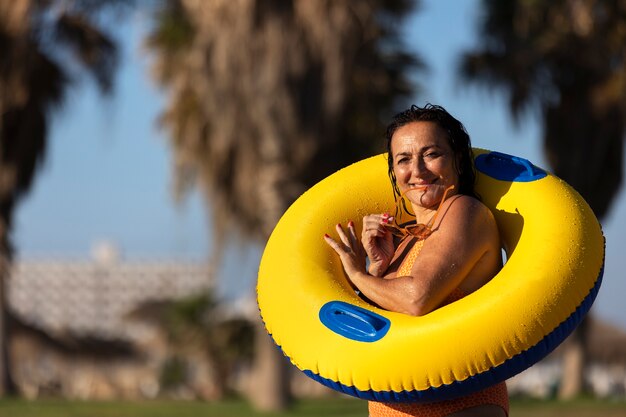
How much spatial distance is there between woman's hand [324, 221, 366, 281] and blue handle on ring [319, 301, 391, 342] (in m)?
0.10

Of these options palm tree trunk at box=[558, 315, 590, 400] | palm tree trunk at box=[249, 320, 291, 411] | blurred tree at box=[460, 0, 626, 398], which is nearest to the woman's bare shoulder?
palm tree trunk at box=[249, 320, 291, 411]

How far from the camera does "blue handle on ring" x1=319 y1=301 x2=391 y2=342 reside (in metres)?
2.74

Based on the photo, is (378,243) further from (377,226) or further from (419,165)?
(419,165)

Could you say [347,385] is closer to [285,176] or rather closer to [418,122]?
[418,122]

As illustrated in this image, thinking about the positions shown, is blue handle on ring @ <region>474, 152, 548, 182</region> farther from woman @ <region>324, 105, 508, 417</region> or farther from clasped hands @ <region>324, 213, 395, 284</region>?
clasped hands @ <region>324, 213, 395, 284</region>

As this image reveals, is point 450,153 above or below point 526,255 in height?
above

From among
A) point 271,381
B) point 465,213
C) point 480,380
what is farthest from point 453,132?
point 271,381

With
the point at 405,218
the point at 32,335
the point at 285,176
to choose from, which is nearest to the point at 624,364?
the point at 32,335

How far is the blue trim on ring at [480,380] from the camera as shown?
267 cm

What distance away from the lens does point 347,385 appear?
275cm

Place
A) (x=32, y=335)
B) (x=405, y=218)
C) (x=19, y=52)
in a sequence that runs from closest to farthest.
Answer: (x=405, y=218), (x=19, y=52), (x=32, y=335)

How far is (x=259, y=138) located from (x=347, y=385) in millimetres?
13665

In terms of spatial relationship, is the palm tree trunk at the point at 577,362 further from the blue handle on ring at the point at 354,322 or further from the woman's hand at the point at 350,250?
the blue handle on ring at the point at 354,322

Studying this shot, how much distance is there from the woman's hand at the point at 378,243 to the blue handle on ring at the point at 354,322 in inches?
6.2
